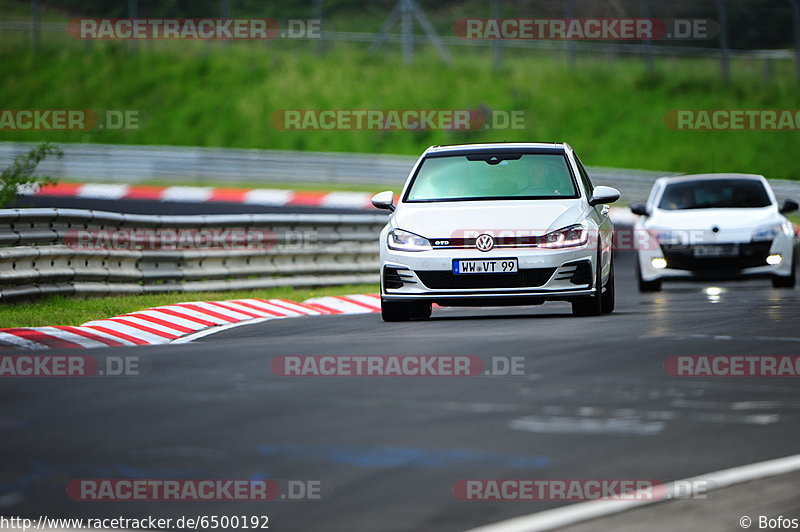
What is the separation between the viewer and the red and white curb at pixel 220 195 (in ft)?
107

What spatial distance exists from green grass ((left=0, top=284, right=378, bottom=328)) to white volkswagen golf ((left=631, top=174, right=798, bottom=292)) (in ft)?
14.3

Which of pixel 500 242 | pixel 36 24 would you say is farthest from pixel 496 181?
pixel 36 24

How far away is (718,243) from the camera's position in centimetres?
1767

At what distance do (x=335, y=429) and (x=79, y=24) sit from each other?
47097mm

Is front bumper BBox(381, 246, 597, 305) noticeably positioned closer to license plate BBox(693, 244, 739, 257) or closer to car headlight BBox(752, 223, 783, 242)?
license plate BBox(693, 244, 739, 257)

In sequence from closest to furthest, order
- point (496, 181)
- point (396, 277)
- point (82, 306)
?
point (396, 277) → point (496, 181) → point (82, 306)

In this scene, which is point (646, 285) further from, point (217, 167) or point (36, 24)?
point (36, 24)

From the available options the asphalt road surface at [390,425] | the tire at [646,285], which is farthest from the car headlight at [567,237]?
the tire at [646,285]

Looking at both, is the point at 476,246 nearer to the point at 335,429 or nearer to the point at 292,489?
the point at 335,429

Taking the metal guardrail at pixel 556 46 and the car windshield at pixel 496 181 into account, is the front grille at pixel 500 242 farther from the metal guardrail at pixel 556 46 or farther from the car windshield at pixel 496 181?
the metal guardrail at pixel 556 46

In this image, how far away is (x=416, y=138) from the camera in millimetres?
45594

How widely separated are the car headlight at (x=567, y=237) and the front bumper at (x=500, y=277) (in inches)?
2.4

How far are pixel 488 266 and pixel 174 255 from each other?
5.81 m

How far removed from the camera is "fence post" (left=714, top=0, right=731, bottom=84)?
37844 millimetres
